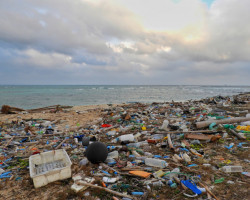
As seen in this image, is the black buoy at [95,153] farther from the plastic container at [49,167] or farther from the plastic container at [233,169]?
the plastic container at [233,169]

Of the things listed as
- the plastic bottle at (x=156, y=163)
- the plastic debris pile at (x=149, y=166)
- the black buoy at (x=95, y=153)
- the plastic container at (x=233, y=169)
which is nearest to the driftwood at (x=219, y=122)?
the plastic debris pile at (x=149, y=166)

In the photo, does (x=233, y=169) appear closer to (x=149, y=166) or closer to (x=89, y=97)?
(x=149, y=166)

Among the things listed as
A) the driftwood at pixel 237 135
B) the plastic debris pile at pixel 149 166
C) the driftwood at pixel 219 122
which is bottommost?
the plastic debris pile at pixel 149 166

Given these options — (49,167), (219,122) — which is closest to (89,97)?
(219,122)

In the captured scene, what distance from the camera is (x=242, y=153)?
405 centimetres

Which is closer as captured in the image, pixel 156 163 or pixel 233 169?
pixel 233 169

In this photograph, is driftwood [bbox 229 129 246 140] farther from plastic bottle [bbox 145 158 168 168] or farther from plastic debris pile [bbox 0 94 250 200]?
plastic bottle [bbox 145 158 168 168]

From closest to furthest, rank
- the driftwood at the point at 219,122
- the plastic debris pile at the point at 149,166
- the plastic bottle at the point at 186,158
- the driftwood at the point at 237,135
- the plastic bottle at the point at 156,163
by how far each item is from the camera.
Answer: the plastic debris pile at the point at 149,166 < the plastic bottle at the point at 156,163 < the plastic bottle at the point at 186,158 < the driftwood at the point at 237,135 < the driftwood at the point at 219,122

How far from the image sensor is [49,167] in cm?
357

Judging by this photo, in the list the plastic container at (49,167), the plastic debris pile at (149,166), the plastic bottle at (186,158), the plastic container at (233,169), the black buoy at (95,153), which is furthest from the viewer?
the plastic bottle at (186,158)

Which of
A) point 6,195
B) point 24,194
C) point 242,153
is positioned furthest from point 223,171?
point 6,195

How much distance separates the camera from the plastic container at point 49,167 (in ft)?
9.53

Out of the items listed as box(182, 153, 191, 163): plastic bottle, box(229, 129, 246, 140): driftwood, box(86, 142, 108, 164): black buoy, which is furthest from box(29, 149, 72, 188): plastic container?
box(229, 129, 246, 140): driftwood

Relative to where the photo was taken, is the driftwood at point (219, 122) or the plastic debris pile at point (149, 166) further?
the driftwood at point (219, 122)
